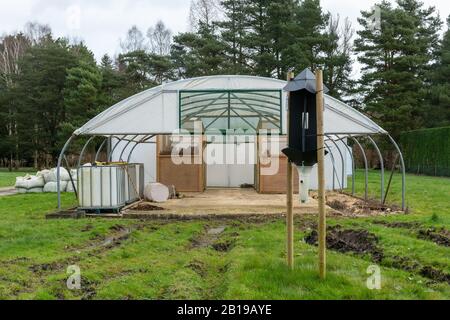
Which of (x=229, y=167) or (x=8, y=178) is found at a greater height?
(x=229, y=167)

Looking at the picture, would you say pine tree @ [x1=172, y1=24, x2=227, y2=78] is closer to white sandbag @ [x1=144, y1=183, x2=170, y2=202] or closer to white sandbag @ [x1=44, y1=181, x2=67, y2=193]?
white sandbag @ [x1=44, y1=181, x2=67, y2=193]

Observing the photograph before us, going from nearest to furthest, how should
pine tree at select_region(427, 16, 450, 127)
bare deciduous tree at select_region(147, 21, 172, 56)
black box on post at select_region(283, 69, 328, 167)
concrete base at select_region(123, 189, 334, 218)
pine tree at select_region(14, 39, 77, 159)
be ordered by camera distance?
1. black box on post at select_region(283, 69, 328, 167)
2. concrete base at select_region(123, 189, 334, 218)
3. pine tree at select_region(427, 16, 450, 127)
4. pine tree at select_region(14, 39, 77, 159)
5. bare deciduous tree at select_region(147, 21, 172, 56)

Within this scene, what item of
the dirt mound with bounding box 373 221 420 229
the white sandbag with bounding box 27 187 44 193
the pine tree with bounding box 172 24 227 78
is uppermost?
the pine tree with bounding box 172 24 227 78

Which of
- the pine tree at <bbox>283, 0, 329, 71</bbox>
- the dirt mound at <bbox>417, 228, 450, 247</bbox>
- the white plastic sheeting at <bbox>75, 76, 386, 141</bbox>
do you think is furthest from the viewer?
the pine tree at <bbox>283, 0, 329, 71</bbox>

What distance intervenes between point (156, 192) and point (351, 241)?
6.58 m

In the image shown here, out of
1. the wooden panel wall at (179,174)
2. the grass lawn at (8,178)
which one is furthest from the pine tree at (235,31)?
the wooden panel wall at (179,174)

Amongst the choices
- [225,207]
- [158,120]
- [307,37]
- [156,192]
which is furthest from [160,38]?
[225,207]

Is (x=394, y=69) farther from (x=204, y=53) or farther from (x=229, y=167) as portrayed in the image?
(x=229, y=167)

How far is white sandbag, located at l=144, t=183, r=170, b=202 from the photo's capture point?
1256 cm

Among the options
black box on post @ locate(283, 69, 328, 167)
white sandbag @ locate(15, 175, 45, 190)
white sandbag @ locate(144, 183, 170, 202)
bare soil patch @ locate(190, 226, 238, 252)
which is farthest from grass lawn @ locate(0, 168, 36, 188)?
black box on post @ locate(283, 69, 328, 167)

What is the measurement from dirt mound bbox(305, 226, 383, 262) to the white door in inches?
417

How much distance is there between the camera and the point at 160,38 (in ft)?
142

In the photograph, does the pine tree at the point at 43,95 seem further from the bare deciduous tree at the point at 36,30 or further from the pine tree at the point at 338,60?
the pine tree at the point at 338,60
